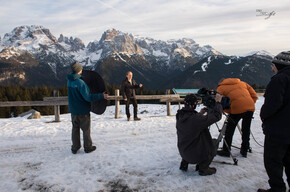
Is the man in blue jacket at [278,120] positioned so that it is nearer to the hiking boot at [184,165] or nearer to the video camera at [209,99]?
the video camera at [209,99]

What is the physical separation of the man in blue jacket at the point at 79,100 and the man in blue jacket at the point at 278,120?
384 centimetres

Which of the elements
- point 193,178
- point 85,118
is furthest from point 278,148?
point 85,118

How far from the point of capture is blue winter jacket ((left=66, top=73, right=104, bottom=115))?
548cm

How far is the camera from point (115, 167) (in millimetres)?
4789

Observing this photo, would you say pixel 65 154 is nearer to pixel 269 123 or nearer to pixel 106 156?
pixel 106 156

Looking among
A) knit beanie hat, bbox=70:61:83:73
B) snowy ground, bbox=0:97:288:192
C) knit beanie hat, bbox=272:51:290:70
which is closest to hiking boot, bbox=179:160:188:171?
snowy ground, bbox=0:97:288:192

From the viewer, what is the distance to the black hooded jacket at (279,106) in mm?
3133

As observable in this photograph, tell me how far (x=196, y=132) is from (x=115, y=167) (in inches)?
80.6

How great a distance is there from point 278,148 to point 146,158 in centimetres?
296

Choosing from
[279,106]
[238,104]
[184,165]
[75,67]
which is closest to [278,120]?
[279,106]

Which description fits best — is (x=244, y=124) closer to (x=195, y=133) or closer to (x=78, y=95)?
(x=195, y=133)

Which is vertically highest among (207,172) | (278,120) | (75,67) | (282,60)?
(75,67)

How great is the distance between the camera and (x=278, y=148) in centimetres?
327

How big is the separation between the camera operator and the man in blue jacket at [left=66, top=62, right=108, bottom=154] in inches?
98.3
